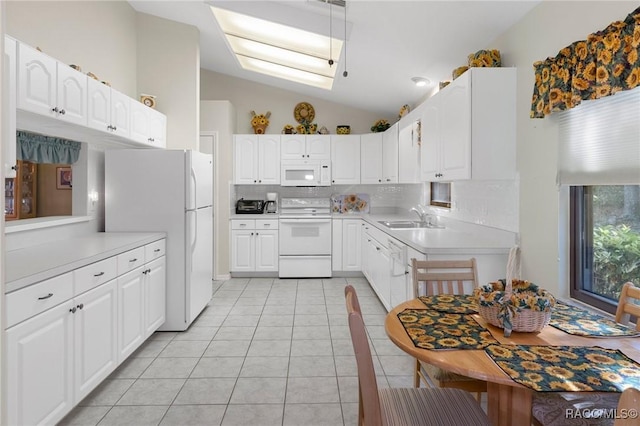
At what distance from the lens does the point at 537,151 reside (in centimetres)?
235

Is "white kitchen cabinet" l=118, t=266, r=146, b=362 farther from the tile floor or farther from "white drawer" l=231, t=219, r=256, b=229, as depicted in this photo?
Result: "white drawer" l=231, t=219, r=256, b=229

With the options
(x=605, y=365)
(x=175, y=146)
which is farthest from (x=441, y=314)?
(x=175, y=146)

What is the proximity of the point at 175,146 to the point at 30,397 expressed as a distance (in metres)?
2.90

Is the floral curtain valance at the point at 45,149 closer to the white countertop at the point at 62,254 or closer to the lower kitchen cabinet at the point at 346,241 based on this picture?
Answer: the white countertop at the point at 62,254

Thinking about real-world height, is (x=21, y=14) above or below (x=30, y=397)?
above

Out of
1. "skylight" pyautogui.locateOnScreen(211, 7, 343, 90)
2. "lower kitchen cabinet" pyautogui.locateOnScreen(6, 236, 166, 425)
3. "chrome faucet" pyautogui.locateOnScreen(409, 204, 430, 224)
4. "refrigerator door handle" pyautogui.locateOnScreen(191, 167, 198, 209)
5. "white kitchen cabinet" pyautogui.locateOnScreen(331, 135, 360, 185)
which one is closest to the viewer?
"lower kitchen cabinet" pyautogui.locateOnScreen(6, 236, 166, 425)

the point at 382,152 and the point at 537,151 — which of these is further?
the point at 382,152

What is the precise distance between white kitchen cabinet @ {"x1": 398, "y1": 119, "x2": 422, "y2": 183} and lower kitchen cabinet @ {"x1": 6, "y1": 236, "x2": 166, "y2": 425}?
266 cm

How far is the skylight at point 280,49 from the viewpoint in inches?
144

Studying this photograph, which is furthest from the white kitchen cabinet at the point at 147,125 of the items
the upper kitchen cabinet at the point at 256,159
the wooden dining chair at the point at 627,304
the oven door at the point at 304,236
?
the wooden dining chair at the point at 627,304

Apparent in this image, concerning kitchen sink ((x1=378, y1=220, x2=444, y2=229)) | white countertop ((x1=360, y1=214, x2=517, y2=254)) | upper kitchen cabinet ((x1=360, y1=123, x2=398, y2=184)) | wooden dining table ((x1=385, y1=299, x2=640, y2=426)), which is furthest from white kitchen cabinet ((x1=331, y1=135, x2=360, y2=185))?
wooden dining table ((x1=385, y1=299, x2=640, y2=426))

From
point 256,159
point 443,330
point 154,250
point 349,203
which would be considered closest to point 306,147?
point 256,159

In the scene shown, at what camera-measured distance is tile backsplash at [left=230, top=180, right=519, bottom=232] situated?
8.96 feet

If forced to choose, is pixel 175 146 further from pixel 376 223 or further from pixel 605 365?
pixel 605 365
